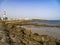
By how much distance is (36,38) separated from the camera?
3.42 m

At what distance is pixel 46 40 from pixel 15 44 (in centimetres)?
71

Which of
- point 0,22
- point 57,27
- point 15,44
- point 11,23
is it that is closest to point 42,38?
point 15,44

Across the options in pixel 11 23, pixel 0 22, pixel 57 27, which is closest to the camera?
pixel 57 27

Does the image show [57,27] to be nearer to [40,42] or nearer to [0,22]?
[40,42]

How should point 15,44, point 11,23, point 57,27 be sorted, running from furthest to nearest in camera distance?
1. point 11,23
2. point 57,27
3. point 15,44

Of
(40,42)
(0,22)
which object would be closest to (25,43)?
(40,42)

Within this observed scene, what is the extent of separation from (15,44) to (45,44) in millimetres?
648

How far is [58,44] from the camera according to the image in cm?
319

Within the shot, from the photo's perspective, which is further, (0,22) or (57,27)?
(0,22)

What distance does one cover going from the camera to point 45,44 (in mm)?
2916

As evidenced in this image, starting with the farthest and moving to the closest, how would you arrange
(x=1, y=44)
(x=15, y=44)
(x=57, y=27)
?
(x=57, y=27) → (x=15, y=44) → (x=1, y=44)

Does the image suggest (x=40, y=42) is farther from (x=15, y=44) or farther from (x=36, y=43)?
(x=15, y=44)

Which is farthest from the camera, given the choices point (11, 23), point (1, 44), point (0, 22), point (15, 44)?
point (0, 22)

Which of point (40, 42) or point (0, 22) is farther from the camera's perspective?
point (0, 22)
